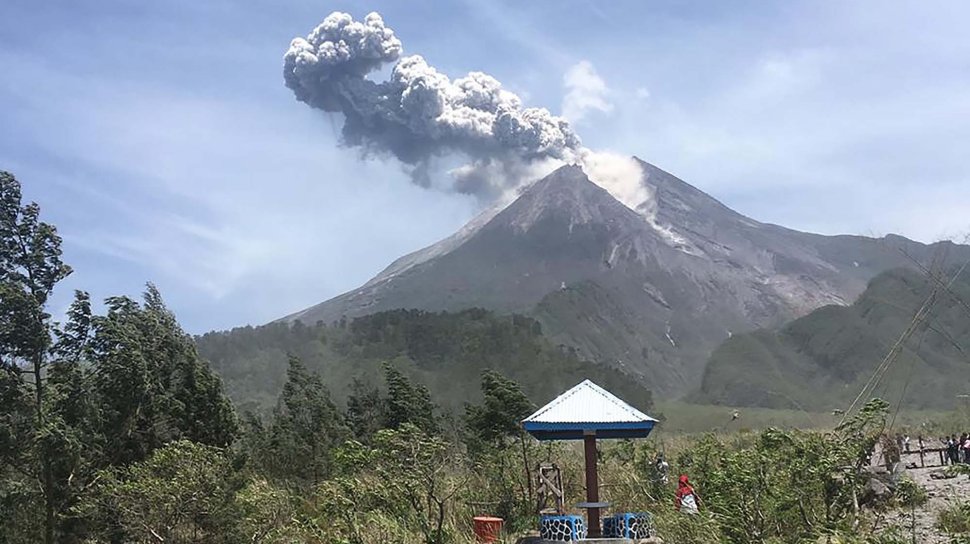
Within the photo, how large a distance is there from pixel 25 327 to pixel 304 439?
392 inches

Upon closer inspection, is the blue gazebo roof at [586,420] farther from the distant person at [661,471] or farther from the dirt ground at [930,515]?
the distant person at [661,471]

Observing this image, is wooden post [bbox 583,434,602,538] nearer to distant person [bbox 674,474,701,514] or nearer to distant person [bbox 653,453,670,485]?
distant person [bbox 674,474,701,514]

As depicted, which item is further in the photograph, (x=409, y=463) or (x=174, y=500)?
(x=174, y=500)

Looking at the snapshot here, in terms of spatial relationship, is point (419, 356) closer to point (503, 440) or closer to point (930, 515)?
point (503, 440)

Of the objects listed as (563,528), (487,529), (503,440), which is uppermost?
(503,440)

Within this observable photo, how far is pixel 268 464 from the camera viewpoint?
23578 millimetres

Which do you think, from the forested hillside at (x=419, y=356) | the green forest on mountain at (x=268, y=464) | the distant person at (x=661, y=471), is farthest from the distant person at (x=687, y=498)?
the forested hillside at (x=419, y=356)

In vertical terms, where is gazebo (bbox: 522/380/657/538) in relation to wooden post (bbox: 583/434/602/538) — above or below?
above

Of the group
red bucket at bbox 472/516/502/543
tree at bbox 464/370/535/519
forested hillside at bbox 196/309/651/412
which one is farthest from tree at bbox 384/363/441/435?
forested hillside at bbox 196/309/651/412

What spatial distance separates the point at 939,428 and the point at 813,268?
295ft

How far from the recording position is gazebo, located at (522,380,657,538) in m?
12.4

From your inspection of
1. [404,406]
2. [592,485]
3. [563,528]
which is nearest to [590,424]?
[592,485]

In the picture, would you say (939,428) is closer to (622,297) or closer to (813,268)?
(622,297)

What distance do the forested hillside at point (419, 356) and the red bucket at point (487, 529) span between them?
4895cm
